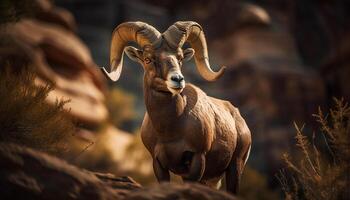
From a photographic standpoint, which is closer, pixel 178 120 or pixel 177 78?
pixel 177 78

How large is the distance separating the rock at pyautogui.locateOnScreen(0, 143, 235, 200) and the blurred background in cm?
917

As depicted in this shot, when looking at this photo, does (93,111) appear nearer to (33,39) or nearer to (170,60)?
(33,39)

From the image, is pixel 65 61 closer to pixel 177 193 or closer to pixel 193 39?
pixel 193 39

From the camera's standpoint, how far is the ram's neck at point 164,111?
5.16m

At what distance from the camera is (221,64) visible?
1012 inches

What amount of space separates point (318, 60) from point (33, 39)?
17.6 m

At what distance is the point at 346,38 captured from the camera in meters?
22.7

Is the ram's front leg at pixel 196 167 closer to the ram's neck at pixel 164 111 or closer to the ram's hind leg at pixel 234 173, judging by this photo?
the ram's neck at pixel 164 111

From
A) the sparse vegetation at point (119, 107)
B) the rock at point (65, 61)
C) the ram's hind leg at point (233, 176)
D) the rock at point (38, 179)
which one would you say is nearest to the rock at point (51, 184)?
the rock at point (38, 179)

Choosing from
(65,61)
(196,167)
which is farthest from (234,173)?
(65,61)

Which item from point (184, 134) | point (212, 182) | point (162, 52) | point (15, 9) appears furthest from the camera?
point (15, 9)

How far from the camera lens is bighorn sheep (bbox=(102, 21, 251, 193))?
16.8ft

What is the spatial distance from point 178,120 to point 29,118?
1.55 meters

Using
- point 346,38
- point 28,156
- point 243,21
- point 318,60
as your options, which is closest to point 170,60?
point 28,156
